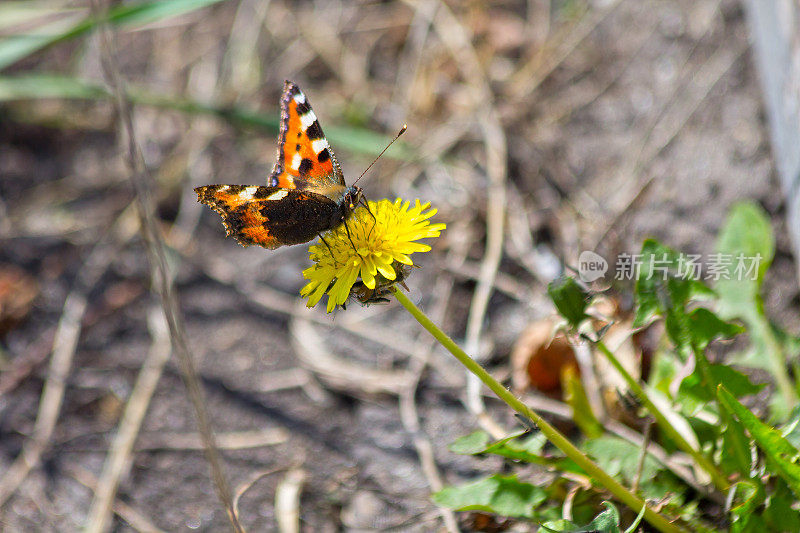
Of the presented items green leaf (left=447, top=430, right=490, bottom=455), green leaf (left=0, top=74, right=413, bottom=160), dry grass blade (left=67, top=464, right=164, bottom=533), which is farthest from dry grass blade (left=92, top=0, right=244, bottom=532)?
green leaf (left=0, top=74, right=413, bottom=160)

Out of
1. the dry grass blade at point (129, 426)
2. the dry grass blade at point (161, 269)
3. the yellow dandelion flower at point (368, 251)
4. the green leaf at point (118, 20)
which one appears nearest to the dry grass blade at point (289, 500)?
A: the dry grass blade at point (161, 269)

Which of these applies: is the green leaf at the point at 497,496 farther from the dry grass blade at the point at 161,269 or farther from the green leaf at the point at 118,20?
the green leaf at the point at 118,20

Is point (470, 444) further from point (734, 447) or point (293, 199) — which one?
point (293, 199)

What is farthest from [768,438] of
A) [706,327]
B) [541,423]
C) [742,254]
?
[742,254]

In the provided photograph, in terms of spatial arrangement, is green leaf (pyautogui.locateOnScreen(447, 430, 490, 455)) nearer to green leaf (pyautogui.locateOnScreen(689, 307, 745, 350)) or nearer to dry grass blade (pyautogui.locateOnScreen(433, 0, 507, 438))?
dry grass blade (pyautogui.locateOnScreen(433, 0, 507, 438))

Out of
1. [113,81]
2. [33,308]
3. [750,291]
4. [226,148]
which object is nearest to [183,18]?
[226,148]

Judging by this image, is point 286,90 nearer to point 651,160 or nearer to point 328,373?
point 328,373
